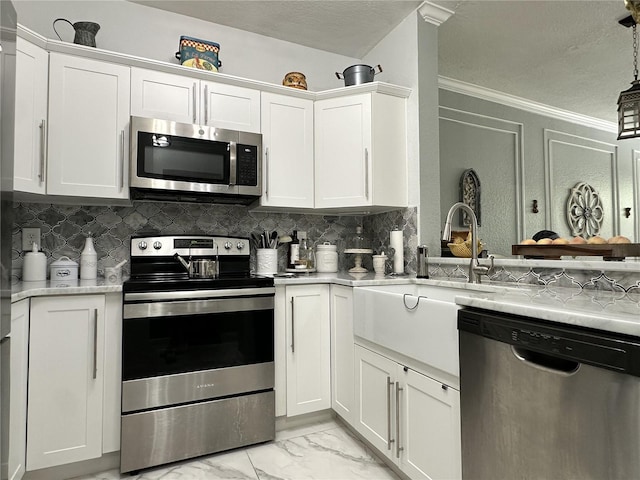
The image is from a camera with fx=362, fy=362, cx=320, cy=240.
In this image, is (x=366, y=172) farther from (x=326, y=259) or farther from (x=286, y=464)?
(x=286, y=464)

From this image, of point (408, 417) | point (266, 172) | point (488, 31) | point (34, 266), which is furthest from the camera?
point (488, 31)

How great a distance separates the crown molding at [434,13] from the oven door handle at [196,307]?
2.18 m

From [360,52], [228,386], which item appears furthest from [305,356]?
[360,52]

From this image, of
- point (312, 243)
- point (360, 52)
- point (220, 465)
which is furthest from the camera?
point (360, 52)

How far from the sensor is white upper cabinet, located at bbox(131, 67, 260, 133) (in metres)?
2.14

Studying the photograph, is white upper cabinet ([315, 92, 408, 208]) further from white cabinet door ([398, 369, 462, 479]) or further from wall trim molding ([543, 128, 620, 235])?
wall trim molding ([543, 128, 620, 235])

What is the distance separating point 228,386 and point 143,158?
1352 millimetres

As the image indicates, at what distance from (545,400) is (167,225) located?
2245mm

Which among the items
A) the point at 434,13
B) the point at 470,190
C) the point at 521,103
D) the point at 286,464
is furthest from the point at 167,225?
the point at 521,103

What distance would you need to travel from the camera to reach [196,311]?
73.7 inches

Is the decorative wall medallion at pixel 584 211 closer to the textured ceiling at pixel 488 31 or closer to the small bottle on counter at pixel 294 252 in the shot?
the textured ceiling at pixel 488 31

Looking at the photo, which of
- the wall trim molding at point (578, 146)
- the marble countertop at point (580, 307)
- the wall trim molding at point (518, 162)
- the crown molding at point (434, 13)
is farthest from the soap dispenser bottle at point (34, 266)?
the wall trim molding at point (578, 146)

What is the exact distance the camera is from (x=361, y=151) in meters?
2.48

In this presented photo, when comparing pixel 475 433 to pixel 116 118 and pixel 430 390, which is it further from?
pixel 116 118
